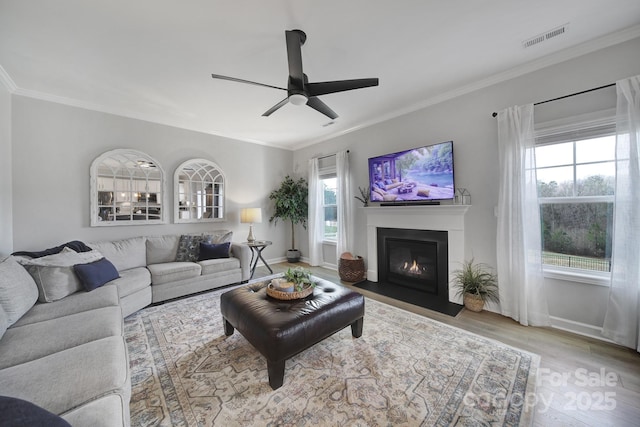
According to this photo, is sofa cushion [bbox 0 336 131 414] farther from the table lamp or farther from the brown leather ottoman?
the table lamp

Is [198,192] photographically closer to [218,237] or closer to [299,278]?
[218,237]

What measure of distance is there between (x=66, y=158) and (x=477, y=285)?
558cm

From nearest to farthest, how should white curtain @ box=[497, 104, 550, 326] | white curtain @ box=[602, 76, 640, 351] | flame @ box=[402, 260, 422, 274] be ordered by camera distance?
white curtain @ box=[602, 76, 640, 351]
white curtain @ box=[497, 104, 550, 326]
flame @ box=[402, 260, 422, 274]

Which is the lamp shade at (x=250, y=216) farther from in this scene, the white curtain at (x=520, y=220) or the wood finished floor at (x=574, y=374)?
the white curtain at (x=520, y=220)

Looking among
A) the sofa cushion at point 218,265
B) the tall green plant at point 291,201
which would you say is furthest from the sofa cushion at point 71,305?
the tall green plant at point 291,201

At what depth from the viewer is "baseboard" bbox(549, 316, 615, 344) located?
2.21m

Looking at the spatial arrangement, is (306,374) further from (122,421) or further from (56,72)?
(56,72)

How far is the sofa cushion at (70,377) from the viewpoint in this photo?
98 centimetres

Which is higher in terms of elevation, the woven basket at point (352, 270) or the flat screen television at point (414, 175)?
the flat screen television at point (414, 175)

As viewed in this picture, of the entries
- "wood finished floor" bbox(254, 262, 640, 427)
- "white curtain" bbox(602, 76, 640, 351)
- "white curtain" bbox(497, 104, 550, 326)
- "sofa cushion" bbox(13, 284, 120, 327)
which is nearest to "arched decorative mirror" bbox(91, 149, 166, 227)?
"sofa cushion" bbox(13, 284, 120, 327)

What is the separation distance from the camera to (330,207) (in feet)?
16.2

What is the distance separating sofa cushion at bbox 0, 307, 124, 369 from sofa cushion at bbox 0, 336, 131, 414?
0.43 ft

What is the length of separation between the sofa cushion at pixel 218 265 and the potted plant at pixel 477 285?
127 inches

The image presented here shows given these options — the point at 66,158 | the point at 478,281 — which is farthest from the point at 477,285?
the point at 66,158
